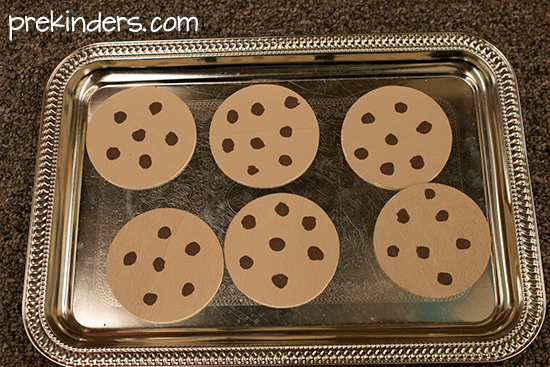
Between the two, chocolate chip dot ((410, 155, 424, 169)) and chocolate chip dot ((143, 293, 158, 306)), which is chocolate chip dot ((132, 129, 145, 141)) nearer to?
chocolate chip dot ((143, 293, 158, 306))

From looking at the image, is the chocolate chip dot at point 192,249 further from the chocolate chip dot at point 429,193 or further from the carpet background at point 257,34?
the chocolate chip dot at point 429,193

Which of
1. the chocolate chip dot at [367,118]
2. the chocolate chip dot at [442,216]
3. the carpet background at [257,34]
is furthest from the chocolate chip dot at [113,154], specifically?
the chocolate chip dot at [442,216]

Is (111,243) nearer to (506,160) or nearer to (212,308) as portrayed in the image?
(212,308)

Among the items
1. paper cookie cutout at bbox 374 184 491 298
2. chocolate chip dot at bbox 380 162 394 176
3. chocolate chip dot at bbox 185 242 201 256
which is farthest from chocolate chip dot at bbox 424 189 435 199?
chocolate chip dot at bbox 185 242 201 256

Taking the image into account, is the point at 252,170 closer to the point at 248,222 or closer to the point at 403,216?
the point at 248,222

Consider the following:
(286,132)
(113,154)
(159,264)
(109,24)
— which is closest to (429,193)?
(286,132)

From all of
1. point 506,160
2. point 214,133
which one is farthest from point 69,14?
point 506,160
